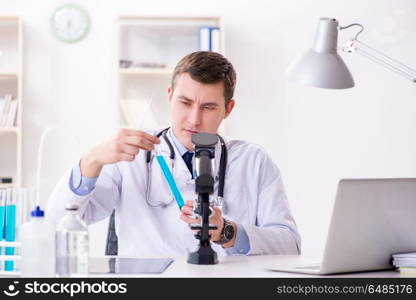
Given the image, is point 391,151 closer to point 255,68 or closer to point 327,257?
point 255,68

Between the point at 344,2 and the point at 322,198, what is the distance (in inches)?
48.5

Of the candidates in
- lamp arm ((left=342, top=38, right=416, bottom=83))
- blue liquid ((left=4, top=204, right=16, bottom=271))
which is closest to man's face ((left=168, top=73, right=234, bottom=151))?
lamp arm ((left=342, top=38, right=416, bottom=83))

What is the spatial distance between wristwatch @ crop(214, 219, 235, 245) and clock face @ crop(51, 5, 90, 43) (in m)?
2.78

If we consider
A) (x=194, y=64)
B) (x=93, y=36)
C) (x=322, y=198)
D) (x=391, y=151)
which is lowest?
(x=322, y=198)

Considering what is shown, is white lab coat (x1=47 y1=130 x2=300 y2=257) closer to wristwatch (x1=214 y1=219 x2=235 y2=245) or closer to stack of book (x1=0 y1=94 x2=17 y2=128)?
wristwatch (x1=214 y1=219 x2=235 y2=245)

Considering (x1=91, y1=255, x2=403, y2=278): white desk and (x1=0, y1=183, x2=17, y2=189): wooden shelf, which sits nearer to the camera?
(x1=91, y1=255, x2=403, y2=278): white desk

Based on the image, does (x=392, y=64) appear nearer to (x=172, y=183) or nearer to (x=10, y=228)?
(x=172, y=183)

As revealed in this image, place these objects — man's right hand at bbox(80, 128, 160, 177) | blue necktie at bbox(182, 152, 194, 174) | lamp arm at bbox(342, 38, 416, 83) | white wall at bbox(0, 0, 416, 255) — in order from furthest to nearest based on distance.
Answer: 1. white wall at bbox(0, 0, 416, 255)
2. blue necktie at bbox(182, 152, 194, 174)
3. lamp arm at bbox(342, 38, 416, 83)
4. man's right hand at bbox(80, 128, 160, 177)

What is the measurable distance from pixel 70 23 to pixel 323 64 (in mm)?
2568

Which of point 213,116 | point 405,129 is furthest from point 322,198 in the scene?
point 213,116

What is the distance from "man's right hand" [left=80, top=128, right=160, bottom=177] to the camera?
5.96 ft

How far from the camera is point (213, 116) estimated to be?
7.29 ft

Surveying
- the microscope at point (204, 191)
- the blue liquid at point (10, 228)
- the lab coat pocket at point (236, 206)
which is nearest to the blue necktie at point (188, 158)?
the lab coat pocket at point (236, 206)

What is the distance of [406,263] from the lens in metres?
1.52
